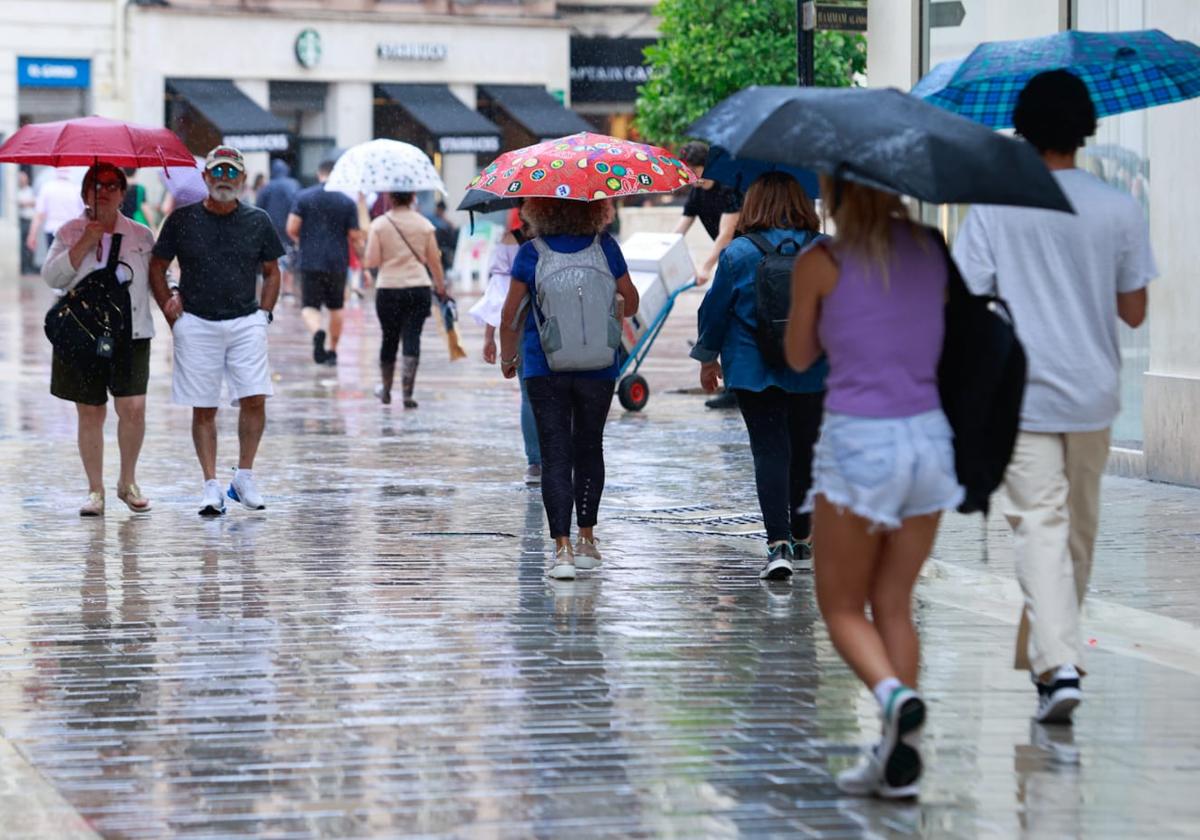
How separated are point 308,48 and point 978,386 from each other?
4219cm

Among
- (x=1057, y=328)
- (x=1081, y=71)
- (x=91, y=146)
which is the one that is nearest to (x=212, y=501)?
(x=91, y=146)

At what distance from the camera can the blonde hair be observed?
30.3 feet

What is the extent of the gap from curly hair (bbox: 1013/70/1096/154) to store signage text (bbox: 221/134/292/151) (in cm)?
3885

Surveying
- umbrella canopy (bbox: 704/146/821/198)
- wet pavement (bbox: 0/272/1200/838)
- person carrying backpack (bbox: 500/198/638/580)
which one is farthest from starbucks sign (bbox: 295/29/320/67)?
person carrying backpack (bbox: 500/198/638/580)

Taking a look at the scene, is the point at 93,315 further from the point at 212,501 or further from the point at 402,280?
the point at 402,280

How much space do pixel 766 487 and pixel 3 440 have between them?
7.26 metres

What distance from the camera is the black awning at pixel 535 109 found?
154ft

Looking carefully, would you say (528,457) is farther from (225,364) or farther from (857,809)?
(857,809)

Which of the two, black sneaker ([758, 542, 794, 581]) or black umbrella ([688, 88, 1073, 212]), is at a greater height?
black umbrella ([688, 88, 1073, 212])

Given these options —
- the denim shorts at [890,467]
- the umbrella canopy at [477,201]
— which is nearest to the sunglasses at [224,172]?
the umbrella canopy at [477,201]

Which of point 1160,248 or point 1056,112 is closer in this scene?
point 1056,112

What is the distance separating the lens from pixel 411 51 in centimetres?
4759

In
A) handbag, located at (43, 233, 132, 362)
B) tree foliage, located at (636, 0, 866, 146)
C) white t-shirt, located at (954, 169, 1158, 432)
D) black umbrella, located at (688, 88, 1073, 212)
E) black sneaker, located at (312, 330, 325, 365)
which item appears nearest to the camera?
black umbrella, located at (688, 88, 1073, 212)

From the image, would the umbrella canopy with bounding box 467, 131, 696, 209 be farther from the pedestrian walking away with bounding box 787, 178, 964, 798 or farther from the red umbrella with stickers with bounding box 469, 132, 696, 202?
the pedestrian walking away with bounding box 787, 178, 964, 798
